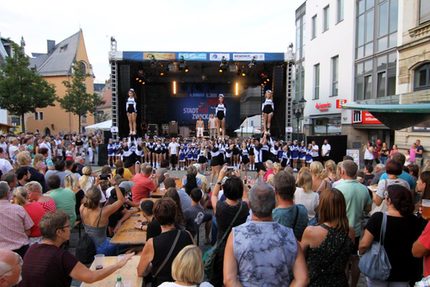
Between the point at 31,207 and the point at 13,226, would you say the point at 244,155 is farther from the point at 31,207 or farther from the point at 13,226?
the point at 13,226

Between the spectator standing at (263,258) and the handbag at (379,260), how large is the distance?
3.12ft

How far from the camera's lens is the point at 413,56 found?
48.0ft

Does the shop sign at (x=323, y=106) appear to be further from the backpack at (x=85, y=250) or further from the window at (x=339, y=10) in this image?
the backpack at (x=85, y=250)

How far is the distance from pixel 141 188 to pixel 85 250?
5.91 ft

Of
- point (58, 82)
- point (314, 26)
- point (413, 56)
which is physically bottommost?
point (413, 56)

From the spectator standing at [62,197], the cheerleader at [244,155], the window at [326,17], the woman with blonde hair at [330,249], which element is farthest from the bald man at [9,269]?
the window at [326,17]

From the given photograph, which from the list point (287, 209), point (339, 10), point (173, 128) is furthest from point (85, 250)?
point (339, 10)

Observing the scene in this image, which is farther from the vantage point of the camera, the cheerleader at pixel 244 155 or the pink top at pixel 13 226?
the cheerleader at pixel 244 155

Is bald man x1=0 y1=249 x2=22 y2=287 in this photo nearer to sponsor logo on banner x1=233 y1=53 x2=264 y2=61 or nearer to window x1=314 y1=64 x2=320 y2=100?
sponsor logo on banner x1=233 y1=53 x2=264 y2=61

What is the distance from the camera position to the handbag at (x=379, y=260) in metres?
2.79

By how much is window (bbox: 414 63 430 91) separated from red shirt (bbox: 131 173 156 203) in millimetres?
13064

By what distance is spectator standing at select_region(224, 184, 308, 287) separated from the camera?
7.12 ft

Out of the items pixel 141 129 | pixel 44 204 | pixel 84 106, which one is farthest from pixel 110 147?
pixel 84 106

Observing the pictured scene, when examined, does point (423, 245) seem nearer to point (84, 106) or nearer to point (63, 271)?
point (63, 271)
